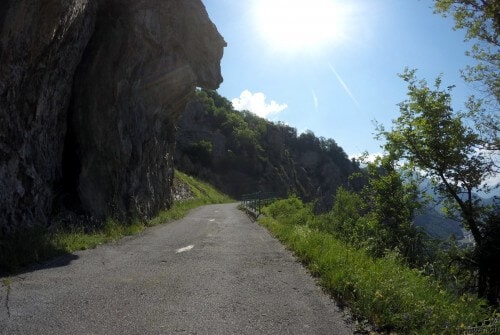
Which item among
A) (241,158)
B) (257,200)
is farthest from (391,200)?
(241,158)

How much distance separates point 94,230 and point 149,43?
10.7m

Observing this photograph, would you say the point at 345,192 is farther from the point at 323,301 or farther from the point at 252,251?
the point at 323,301

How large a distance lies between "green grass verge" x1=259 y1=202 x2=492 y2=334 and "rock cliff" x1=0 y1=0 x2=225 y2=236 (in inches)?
317

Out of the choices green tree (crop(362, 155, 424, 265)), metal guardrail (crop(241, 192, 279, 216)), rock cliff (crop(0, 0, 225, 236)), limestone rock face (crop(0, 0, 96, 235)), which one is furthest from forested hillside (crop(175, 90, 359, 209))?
limestone rock face (crop(0, 0, 96, 235))

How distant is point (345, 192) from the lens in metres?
18.2

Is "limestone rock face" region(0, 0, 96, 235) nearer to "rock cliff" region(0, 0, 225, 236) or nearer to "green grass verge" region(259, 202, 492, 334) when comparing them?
"rock cliff" region(0, 0, 225, 236)

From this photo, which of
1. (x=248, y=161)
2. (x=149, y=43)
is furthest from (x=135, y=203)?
(x=248, y=161)

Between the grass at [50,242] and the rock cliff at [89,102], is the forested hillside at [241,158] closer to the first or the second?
the rock cliff at [89,102]

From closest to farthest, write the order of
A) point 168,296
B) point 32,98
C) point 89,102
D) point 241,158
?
1. point 168,296
2. point 32,98
3. point 89,102
4. point 241,158

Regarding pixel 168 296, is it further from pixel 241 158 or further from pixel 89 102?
pixel 241 158

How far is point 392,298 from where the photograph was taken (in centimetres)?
553

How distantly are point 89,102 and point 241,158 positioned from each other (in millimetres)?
78022

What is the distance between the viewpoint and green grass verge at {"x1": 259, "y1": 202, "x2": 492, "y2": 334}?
4918 millimetres

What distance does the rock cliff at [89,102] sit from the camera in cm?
1020
